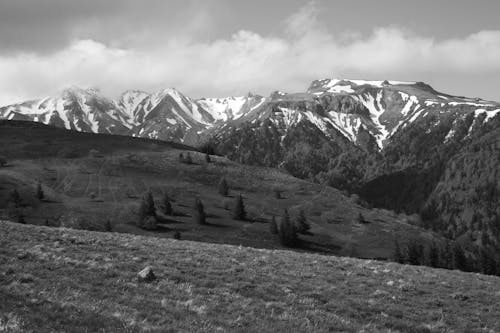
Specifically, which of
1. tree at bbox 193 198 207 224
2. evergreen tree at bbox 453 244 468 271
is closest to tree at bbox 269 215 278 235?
tree at bbox 193 198 207 224

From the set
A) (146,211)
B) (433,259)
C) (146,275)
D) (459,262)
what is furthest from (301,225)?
(146,275)

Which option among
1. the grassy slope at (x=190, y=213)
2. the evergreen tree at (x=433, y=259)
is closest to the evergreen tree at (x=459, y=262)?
the evergreen tree at (x=433, y=259)

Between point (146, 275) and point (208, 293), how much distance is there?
9.13ft

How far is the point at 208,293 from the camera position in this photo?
72.2 feet

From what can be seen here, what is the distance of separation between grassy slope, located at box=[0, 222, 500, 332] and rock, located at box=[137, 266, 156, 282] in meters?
0.45

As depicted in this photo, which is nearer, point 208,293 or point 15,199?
point 208,293

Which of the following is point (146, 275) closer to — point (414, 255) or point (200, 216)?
point (414, 255)

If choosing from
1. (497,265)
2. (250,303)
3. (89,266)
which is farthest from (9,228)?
(497,265)

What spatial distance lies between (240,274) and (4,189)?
15345 cm

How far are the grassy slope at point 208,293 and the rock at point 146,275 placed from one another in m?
0.45

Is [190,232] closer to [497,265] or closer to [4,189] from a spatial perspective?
[4,189]

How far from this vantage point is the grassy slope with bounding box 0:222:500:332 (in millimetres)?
16844

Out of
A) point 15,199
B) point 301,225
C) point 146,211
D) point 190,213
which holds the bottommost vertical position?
point 301,225

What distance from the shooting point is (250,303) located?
69.3 ft
